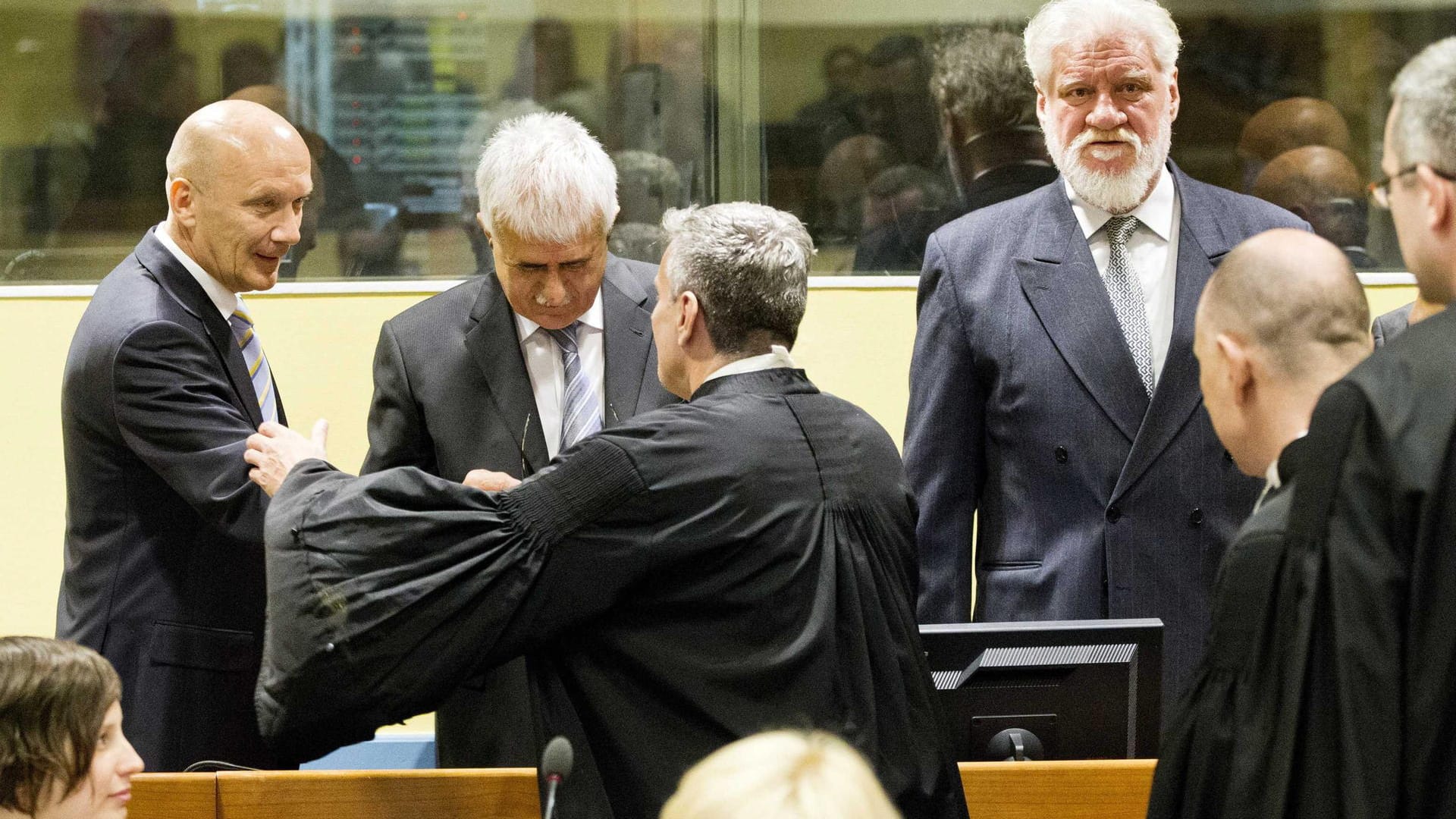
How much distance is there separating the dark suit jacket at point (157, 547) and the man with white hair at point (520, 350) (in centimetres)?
31

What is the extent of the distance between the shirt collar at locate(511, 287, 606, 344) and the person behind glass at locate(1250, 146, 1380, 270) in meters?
2.22

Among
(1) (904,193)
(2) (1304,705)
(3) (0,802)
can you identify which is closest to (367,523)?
(3) (0,802)

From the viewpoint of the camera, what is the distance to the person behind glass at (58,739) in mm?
2146

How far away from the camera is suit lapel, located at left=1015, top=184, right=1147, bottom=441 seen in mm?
2824

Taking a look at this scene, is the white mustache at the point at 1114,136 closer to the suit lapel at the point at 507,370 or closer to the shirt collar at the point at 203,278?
the suit lapel at the point at 507,370

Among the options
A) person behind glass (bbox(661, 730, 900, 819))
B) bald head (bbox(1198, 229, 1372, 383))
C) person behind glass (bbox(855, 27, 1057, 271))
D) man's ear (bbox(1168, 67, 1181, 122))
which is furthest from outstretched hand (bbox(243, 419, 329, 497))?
person behind glass (bbox(855, 27, 1057, 271))

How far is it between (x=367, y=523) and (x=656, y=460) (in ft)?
1.22

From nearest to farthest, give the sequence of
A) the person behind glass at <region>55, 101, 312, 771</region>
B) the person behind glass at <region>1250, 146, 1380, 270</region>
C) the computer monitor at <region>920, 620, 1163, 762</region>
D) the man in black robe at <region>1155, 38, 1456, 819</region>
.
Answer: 1. the man in black robe at <region>1155, 38, 1456, 819</region>
2. the computer monitor at <region>920, 620, 1163, 762</region>
3. the person behind glass at <region>55, 101, 312, 771</region>
4. the person behind glass at <region>1250, 146, 1380, 270</region>

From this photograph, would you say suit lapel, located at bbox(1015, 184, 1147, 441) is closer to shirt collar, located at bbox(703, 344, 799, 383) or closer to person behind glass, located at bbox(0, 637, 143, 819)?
shirt collar, located at bbox(703, 344, 799, 383)

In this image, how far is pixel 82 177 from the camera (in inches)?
181

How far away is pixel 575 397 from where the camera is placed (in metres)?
2.92

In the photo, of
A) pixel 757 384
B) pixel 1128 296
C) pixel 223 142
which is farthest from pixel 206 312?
pixel 1128 296

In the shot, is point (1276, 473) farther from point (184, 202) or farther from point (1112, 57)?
point (184, 202)

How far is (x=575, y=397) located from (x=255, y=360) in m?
0.57
